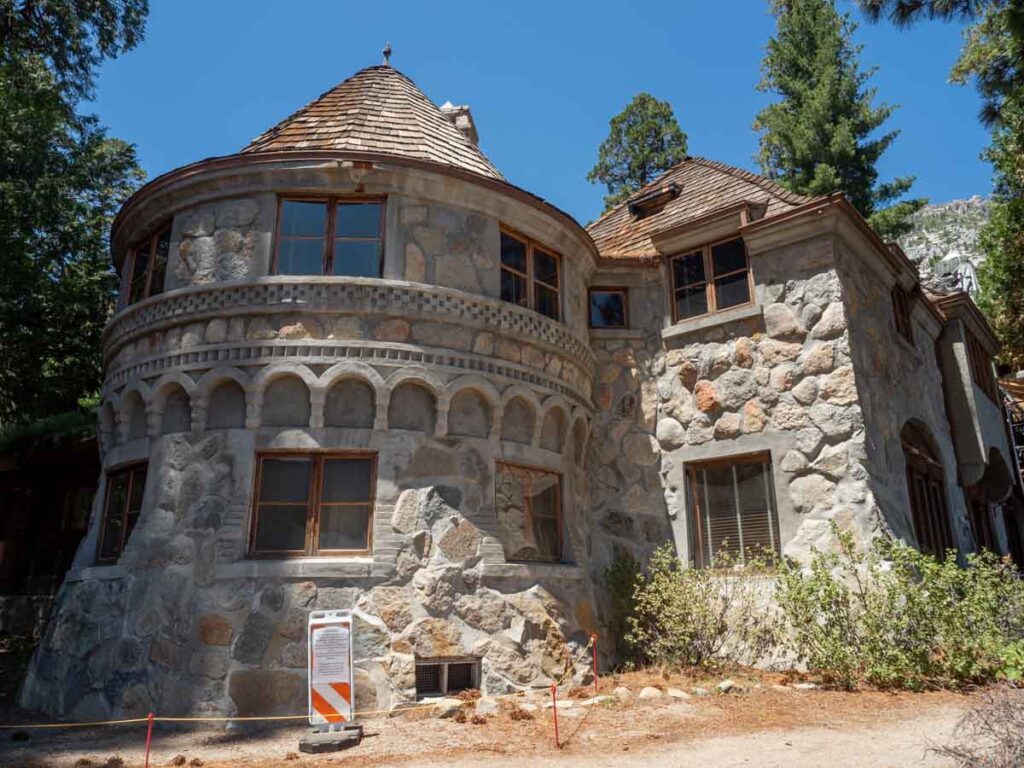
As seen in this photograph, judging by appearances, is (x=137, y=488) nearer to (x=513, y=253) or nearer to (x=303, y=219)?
(x=303, y=219)

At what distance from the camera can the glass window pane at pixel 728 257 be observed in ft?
39.1

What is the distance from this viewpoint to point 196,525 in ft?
28.2

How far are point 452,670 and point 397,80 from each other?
9075mm

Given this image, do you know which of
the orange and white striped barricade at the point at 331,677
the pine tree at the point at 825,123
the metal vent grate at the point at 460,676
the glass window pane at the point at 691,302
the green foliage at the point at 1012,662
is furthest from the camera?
the pine tree at the point at 825,123

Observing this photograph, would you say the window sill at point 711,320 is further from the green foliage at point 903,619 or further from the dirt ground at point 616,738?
the dirt ground at point 616,738

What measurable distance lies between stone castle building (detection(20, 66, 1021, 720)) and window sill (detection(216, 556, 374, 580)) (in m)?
0.03

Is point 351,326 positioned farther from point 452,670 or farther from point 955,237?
point 955,237

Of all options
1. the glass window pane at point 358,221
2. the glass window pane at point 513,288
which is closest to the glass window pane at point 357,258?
the glass window pane at point 358,221

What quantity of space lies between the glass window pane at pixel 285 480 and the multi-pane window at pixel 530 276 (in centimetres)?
354

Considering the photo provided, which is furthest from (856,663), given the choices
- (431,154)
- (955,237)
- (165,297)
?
(955,237)

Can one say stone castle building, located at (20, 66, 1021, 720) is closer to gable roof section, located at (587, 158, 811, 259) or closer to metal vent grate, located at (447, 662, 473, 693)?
metal vent grate, located at (447, 662, 473, 693)

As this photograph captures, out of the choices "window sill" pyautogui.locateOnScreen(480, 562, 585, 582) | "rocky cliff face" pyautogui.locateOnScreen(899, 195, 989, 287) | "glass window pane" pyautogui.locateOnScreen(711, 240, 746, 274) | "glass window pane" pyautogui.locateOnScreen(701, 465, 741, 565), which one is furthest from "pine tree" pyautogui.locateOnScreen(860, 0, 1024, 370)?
"rocky cliff face" pyautogui.locateOnScreen(899, 195, 989, 287)

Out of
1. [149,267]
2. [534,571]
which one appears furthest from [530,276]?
[149,267]

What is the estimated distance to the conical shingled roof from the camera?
34.0 feet
